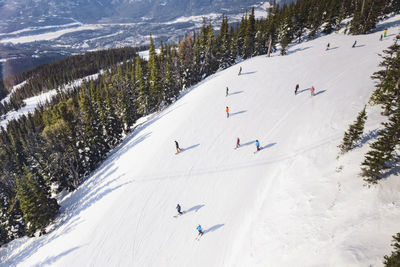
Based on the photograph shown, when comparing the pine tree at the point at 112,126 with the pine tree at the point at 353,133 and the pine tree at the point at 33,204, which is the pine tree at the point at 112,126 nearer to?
the pine tree at the point at 33,204

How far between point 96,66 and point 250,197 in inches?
6759

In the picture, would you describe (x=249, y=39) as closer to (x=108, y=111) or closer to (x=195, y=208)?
(x=108, y=111)

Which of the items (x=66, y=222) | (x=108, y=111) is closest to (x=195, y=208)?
(x=66, y=222)

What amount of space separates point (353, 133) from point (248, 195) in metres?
9.33

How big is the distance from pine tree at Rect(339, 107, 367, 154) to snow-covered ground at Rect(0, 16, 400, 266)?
80cm

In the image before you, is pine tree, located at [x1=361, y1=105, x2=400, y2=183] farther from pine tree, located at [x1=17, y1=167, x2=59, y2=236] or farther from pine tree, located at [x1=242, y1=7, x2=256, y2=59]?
pine tree, located at [x1=242, y1=7, x2=256, y2=59]

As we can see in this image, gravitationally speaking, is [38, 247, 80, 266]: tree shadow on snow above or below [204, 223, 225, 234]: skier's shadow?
below

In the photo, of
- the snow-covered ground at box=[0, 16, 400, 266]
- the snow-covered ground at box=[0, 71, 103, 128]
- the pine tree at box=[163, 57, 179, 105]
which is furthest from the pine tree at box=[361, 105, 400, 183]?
the snow-covered ground at box=[0, 71, 103, 128]

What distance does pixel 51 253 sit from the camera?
62.3 ft

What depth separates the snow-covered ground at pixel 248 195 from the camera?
1103cm

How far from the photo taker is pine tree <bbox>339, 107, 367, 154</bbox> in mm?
13669

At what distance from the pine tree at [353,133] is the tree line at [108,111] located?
1479 inches

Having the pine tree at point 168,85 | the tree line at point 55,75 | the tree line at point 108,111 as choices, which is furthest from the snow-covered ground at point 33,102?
the pine tree at point 168,85

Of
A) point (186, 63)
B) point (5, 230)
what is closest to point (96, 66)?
point (186, 63)
